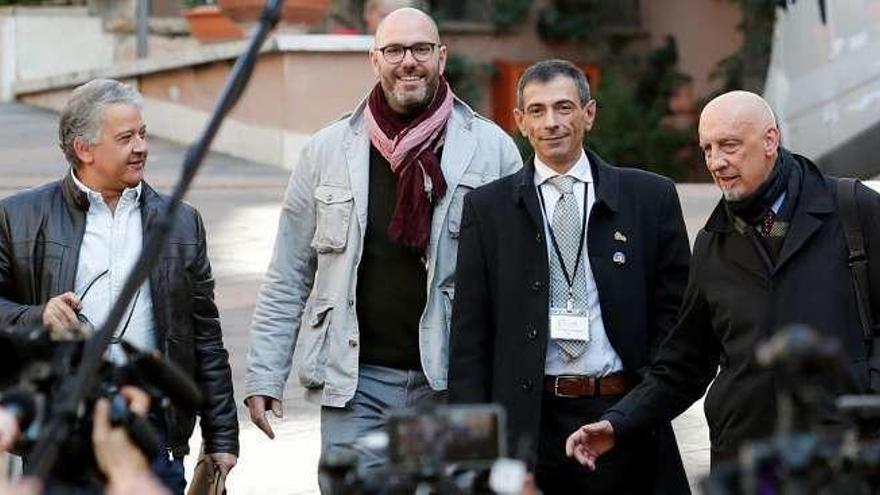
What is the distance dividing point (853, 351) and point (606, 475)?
94 cm

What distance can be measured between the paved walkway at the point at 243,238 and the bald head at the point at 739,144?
7.57ft

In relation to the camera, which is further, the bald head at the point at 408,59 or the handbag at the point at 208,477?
the bald head at the point at 408,59

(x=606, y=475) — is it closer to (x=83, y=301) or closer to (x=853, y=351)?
(x=853, y=351)

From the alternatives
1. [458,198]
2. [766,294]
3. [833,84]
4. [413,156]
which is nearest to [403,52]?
[413,156]

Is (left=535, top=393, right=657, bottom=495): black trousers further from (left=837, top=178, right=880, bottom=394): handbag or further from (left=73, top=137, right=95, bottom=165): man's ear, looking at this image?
(left=73, top=137, right=95, bottom=165): man's ear

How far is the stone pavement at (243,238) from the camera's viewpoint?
30.2 feet

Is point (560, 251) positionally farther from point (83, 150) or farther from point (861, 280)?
point (83, 150)

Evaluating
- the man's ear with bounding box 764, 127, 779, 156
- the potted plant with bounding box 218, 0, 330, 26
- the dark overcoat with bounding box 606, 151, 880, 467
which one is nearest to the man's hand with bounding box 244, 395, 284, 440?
the dark overcoat with bounding box 606, 151, 880, 467

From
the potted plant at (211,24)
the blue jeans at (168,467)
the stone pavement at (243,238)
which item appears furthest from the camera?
the potted plant at (211,24)

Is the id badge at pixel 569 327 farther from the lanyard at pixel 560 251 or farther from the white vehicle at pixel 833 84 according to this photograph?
the white vehicle at pixel 833 84

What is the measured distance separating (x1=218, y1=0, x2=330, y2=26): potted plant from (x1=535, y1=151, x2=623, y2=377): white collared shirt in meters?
14.5

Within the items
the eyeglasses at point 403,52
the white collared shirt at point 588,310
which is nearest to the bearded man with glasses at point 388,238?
the eyeglasses at point 403,52

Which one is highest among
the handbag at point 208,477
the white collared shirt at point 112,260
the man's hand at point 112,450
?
the white collared shirt at point 112,260

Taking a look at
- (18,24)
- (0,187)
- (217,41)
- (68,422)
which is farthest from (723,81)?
(68,422)
